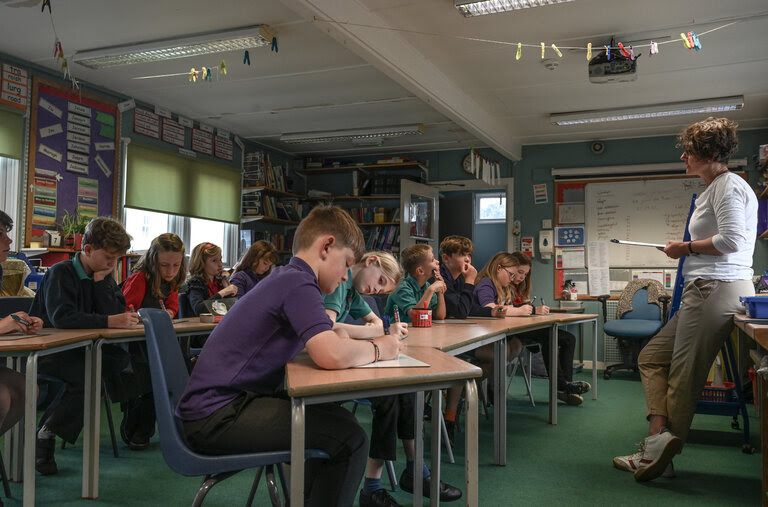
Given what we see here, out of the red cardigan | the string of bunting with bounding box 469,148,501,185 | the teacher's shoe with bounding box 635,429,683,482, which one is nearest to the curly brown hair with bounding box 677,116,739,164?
the teacher's shoe with bounding box 635,429,683,482

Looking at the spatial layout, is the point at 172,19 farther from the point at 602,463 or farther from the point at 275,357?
the point at 602,463

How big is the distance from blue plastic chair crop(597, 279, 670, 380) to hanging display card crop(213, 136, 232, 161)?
4.27 meters

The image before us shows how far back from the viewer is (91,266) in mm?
2861

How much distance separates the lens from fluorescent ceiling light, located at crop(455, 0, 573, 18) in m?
3.48

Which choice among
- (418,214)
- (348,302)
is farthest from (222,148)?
(348,302)

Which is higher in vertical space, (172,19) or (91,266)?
(172,19)

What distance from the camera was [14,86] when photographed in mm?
4633

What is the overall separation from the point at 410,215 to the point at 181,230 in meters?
2.51

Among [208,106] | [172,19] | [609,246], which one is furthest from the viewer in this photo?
[609,246]

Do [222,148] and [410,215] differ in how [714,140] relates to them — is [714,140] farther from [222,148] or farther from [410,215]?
[222,148]

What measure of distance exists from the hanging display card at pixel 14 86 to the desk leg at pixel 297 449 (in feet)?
14.3

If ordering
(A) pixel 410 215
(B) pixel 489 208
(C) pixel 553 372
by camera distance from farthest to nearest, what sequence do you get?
(B) pixel 489 208, (A) pixel 410 215, (C) pixel 553 372

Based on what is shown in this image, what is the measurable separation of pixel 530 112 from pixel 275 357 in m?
5.00

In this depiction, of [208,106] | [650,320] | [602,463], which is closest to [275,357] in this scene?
[602,463]
